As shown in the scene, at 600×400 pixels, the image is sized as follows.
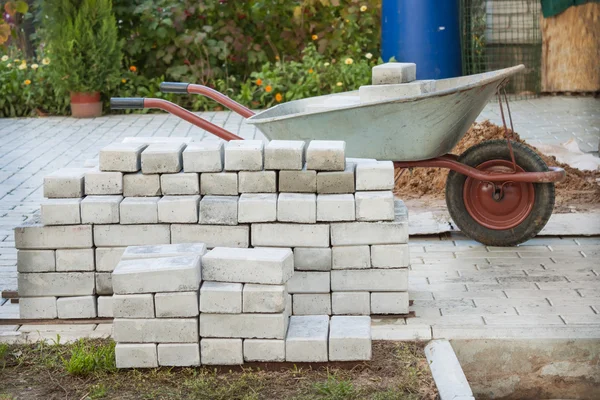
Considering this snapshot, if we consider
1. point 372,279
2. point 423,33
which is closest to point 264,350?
point 372,279

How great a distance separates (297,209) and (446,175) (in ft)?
9.83

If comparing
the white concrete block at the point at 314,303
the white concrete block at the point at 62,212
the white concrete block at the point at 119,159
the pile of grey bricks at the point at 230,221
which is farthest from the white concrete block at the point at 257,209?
the white concrete block at the point at 62,212

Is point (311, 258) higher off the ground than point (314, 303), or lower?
higher

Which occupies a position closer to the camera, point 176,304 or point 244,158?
point 176,304

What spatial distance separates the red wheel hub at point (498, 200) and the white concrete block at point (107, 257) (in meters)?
2.18

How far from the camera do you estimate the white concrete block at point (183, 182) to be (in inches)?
170

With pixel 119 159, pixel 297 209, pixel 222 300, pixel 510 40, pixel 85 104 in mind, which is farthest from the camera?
pixel 510 40

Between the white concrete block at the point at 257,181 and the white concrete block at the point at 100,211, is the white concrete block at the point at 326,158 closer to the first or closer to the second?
the white concrete block at the point at 257,181

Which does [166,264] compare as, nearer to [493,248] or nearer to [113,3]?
[493,248]

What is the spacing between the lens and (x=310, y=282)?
14.1ft

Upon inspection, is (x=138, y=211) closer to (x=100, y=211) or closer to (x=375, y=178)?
(x=100, y=211)

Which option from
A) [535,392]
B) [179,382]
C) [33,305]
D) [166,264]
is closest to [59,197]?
[33,305]

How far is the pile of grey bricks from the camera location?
4.25 metres

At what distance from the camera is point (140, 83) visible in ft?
37.1
